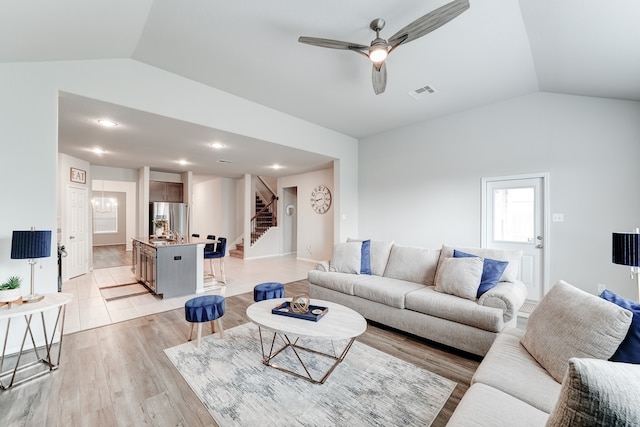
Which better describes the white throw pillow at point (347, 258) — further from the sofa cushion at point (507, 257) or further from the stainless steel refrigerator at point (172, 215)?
the stainless steel refrigerator at point (172, 215)

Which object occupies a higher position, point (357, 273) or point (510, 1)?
point (510, 1)

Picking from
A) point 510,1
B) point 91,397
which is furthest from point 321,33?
point 91,397

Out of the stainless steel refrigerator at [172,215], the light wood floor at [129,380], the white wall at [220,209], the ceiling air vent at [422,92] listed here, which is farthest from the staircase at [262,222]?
the ceiling air vent at [422,92]

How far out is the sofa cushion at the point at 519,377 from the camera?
128 cm

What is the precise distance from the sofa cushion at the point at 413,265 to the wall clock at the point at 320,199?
3.68 m

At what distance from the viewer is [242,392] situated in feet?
6.48

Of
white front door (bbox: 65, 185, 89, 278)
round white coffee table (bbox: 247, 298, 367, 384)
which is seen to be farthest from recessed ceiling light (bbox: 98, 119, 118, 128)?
round white coffee table (bbox: 247, 298, 367, 384)

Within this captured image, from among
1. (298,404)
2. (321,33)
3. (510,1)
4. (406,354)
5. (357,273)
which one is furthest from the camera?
(357,273)

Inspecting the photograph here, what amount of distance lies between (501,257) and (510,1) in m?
2.46

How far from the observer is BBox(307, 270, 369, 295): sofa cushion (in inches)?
133

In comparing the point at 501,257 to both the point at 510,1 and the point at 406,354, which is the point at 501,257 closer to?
the point at 406,354

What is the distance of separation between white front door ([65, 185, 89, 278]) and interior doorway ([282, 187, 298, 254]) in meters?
5.02

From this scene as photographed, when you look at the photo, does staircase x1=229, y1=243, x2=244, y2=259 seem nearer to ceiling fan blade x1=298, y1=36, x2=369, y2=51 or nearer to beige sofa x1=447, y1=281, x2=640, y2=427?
ceiling fan blade x1=298, y1=36, x2=369, y2=51

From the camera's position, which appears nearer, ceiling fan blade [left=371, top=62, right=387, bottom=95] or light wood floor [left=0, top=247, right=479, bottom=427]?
light wood floor [left=0, top=247, right=479, bottom=427]
